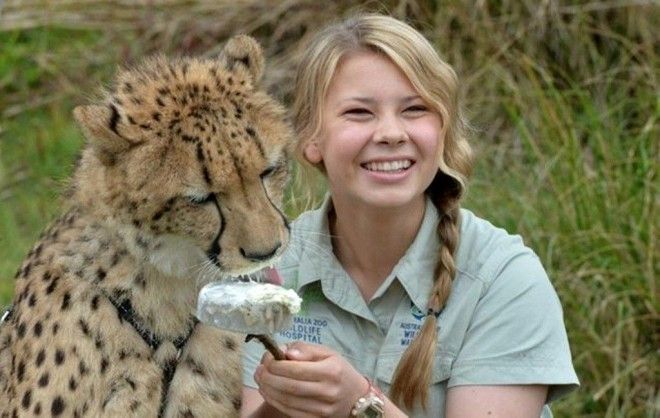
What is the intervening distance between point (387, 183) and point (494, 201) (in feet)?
6.35

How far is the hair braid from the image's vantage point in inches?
134

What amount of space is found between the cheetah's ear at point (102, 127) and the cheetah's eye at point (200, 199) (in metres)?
0.18

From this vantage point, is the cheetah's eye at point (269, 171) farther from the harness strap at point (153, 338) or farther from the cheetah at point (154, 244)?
the harness strap at point (153, 338)

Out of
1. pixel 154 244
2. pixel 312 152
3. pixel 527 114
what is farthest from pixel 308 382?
pixel 527 114

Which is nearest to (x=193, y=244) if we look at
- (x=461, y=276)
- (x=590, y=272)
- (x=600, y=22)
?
(x=461, y=276)

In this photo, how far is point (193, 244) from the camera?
9.80ft

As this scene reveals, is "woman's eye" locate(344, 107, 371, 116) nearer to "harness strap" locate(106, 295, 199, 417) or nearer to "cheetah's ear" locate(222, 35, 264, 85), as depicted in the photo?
"cheetah's ear" locate(222, 35, 264, 85)

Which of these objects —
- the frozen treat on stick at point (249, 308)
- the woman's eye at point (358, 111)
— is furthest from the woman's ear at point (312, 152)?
the frozen treat on stick at point (249, 308)

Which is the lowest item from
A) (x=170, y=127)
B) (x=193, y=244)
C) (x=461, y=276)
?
(x=461, y=276)

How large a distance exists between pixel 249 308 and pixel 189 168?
14.1 inches

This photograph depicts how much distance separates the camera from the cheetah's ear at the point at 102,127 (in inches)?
115

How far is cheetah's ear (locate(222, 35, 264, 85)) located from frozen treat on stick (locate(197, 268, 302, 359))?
612 mm

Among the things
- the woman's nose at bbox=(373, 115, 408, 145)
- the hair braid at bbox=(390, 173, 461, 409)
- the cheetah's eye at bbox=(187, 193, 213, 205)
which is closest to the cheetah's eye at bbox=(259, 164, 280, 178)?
the cheetah's eye at bbox=(187, 193, 213, 205)

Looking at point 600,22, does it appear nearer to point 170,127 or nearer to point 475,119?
point 475,119
